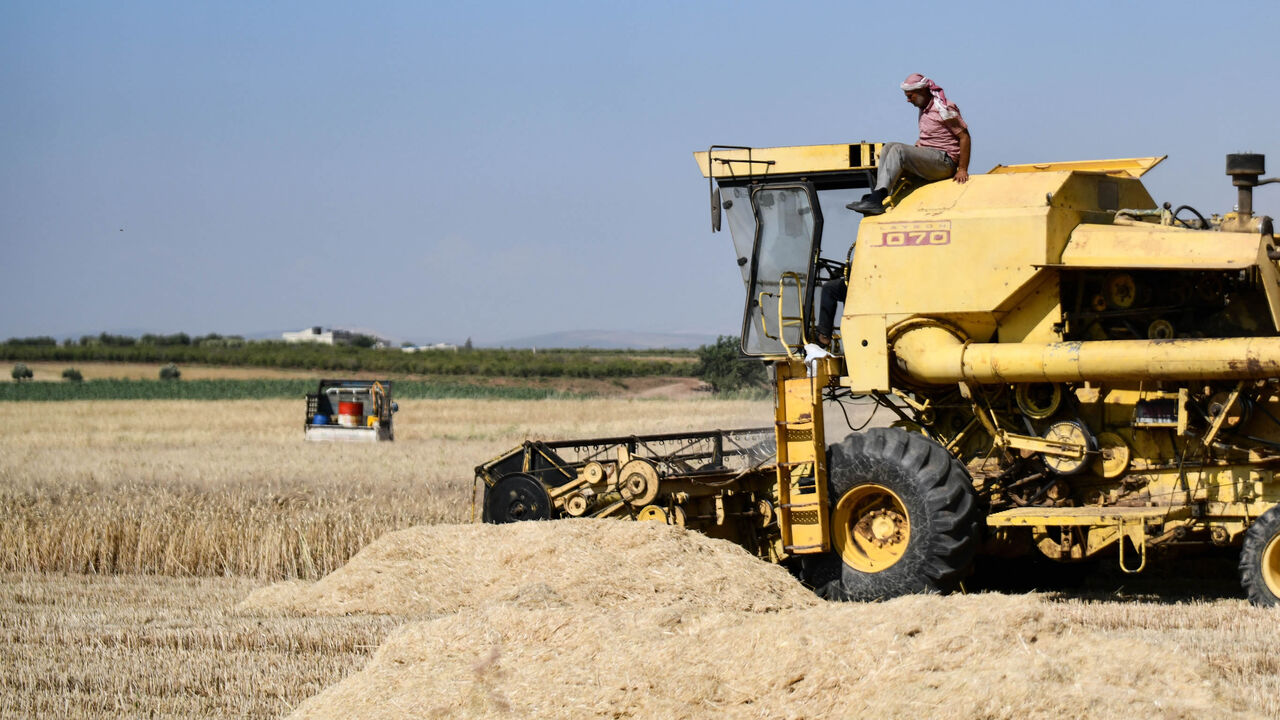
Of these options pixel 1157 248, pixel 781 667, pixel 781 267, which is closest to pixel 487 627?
pixel 781 667

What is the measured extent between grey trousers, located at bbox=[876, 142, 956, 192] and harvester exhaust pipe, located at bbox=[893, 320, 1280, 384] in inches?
38.3

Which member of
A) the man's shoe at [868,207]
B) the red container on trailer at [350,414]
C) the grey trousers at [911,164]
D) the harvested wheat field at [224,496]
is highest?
the grey trousers at [911,164]

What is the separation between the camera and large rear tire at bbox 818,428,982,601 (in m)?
8.06

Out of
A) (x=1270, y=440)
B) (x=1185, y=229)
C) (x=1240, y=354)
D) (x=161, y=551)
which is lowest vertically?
(x=161, y=551)

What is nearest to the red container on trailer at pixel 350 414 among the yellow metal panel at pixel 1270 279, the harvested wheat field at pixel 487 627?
the harvested wheat field at pixel 487 627

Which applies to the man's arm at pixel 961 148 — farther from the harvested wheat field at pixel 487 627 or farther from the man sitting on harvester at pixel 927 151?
the harvested wheat field at pixel 487 627

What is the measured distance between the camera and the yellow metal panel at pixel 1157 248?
299 inches

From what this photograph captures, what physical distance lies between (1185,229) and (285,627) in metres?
5.89

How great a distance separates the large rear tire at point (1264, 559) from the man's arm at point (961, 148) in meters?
2.73

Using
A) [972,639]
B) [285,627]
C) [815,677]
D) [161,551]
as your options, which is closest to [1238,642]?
[972,639]

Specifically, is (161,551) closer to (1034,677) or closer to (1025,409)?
(1025,409)

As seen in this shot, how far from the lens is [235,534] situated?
11.5 m

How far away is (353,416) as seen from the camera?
26500 mm

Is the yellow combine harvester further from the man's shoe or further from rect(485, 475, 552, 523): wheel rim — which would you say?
rect(485, 475, 552, 523): wheel rim
